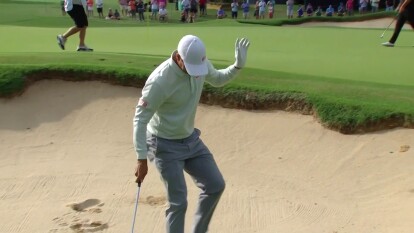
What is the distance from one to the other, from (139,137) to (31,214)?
6.73ft

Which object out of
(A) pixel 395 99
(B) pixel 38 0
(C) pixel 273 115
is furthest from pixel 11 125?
(B) pixel 38 0

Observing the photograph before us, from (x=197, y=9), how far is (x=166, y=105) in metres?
29.0

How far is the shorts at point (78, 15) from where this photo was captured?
1028 cm

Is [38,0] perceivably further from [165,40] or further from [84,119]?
[84,119]

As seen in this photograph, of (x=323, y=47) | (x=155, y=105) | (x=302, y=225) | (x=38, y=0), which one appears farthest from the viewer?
(x=38, y=0)

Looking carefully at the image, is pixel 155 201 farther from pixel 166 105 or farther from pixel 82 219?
pixel 166 105

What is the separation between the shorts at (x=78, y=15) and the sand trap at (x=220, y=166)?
2.74 metres

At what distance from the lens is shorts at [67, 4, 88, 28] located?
33.7ft

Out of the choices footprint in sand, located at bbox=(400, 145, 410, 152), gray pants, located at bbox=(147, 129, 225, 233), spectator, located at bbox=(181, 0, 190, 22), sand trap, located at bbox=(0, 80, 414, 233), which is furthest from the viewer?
spectator, located at bbox=(181, 0, 190, 22)

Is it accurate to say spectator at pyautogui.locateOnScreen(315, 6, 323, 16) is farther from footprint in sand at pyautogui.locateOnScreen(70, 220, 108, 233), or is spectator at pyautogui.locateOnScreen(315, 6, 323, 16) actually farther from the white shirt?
the white shirt

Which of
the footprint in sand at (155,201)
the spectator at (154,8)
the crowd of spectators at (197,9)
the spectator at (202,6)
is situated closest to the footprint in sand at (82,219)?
the footprint in sand at (155,201)

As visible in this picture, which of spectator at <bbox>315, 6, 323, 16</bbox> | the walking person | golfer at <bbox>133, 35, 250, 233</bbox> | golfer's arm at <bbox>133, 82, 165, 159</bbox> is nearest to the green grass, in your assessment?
the walking person

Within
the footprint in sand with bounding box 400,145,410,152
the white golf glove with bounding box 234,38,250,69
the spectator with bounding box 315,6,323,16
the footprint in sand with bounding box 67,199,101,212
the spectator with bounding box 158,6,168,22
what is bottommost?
the spectator with bounding box 315,6,323,16

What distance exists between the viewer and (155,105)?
152 inches
